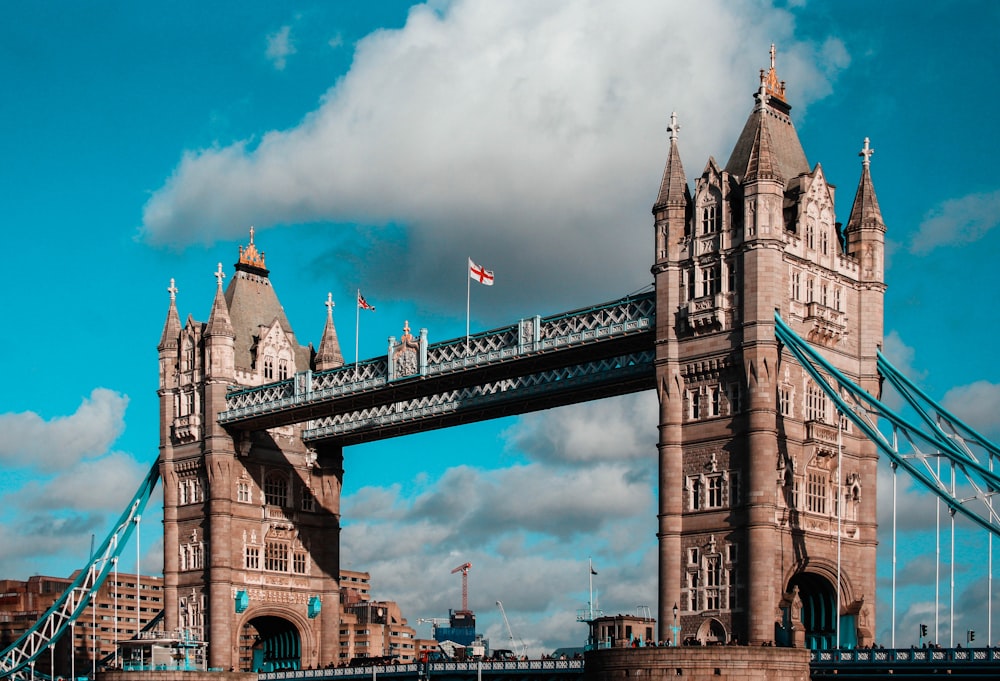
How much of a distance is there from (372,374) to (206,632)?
→ 20.4 meters

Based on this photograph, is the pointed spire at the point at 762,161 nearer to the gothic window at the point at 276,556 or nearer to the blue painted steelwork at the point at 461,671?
the blue painted steelwork at the point at 461,671

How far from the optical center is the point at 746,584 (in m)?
76.4

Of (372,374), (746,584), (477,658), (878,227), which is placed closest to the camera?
(746,584)

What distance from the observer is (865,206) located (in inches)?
3312

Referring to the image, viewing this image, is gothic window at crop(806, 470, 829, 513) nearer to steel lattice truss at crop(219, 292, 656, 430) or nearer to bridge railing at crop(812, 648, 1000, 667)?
bridge railing at crop(812, 648, 1000, 667)

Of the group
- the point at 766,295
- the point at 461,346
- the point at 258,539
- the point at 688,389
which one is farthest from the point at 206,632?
the point at 766,295

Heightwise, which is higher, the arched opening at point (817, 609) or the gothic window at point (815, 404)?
the gothic window at point (815, 404)

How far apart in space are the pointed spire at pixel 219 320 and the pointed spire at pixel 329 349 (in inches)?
273

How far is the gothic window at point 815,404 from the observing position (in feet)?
263

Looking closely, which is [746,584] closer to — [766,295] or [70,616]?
[766,295]

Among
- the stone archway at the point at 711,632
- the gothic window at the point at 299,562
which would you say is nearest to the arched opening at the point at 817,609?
the stone archway at the point at 711,632

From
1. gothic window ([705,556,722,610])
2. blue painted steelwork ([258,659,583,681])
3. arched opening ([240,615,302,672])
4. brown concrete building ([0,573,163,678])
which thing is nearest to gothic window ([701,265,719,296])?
gothic window ([705,556,722,610])

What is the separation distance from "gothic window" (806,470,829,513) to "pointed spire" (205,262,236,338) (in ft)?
143

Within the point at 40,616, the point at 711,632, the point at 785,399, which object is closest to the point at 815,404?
the point at 785,399
